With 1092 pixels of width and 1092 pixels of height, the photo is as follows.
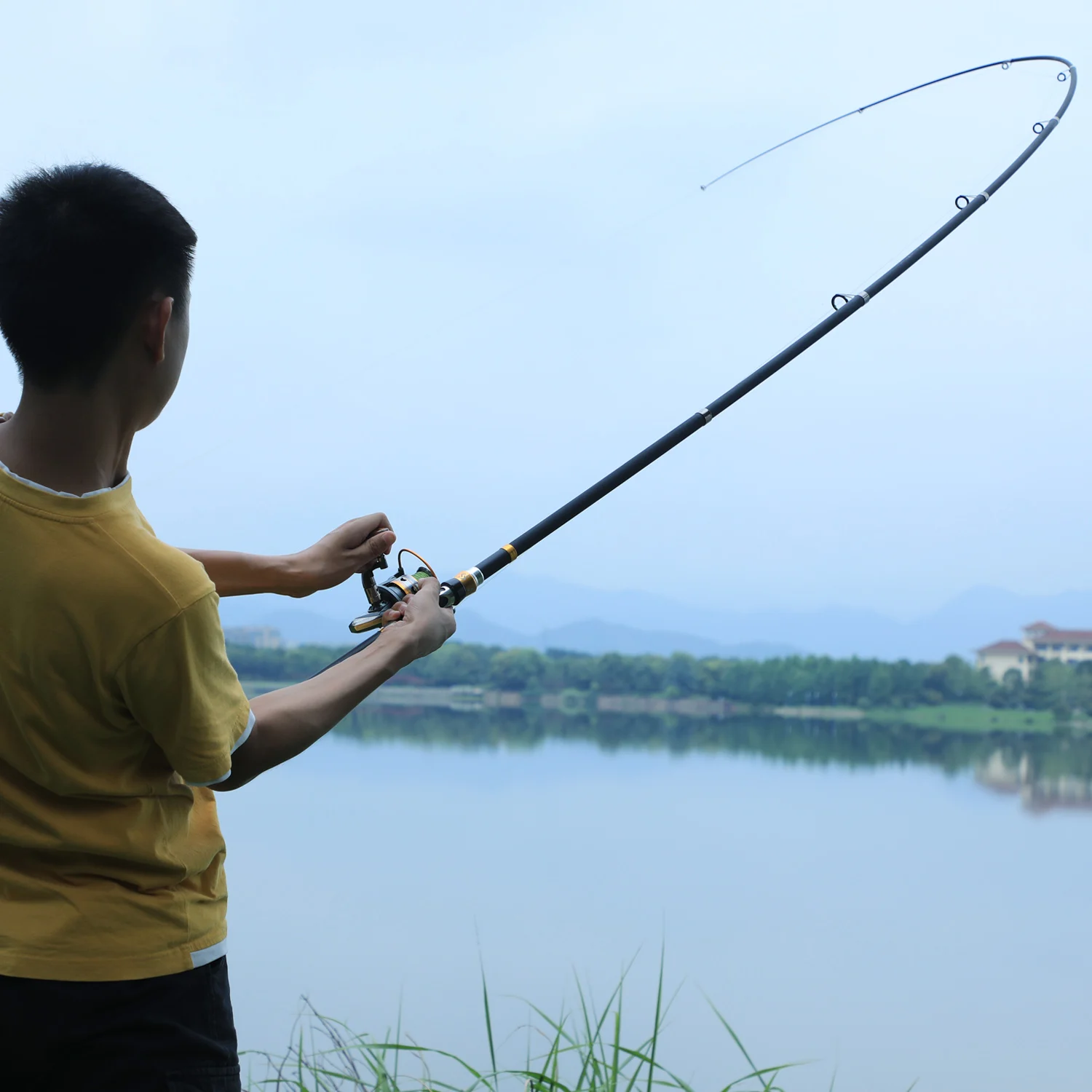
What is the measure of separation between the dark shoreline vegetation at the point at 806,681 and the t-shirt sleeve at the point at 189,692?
6.44 metres

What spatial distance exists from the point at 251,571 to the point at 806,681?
772cm

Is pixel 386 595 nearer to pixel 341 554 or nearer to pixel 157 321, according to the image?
pixel 341 554

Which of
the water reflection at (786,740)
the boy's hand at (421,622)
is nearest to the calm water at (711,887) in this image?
the water reflection at (786,740)

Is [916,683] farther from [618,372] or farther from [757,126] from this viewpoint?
[757,126]

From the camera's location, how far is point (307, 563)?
1.12m

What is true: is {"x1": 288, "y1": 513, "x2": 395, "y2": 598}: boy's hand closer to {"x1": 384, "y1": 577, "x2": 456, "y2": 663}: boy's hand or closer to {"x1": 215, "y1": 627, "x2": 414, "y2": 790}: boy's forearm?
{"x1": 384, "y1": 577, "x2": 456, "y2": 663}: boy's hand

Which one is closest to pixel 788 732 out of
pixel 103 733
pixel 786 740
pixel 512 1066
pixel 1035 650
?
pixel 786 740

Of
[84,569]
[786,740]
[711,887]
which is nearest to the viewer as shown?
[84,569]

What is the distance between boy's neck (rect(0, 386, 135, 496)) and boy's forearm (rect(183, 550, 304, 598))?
40 centimetres

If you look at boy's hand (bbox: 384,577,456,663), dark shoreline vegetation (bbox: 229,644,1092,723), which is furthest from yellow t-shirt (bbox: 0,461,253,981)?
dark shoreline vegetation (bbox: 229,644,1092,723)

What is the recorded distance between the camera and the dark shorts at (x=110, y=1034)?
71cm

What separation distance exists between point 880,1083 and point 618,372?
3585 millimetres

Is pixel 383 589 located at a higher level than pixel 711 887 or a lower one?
higher

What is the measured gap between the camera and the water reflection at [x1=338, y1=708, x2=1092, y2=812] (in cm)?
863
